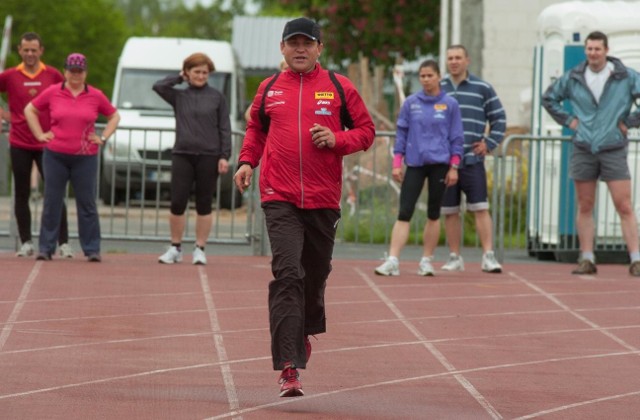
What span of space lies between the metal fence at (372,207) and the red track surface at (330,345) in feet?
5.25

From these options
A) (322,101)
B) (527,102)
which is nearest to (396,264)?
(322,101)

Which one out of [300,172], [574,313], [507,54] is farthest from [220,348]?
[507,54]

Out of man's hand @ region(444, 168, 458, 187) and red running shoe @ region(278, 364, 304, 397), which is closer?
red running shoe @ region(278, 364, 304, 397)

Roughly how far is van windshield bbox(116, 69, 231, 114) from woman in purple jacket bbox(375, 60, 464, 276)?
11.4m

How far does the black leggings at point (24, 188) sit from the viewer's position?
1396 cm

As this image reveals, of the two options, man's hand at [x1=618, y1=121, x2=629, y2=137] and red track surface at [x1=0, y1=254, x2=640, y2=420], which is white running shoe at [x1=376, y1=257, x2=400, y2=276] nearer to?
red track surface at [x1=0, y1=254, x2=640, y2=420]

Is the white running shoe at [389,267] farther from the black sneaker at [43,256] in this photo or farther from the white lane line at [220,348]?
the black sneaker at [43,256]

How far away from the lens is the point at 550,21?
1575cm

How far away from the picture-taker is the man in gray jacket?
13.5m

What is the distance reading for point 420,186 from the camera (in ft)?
43.8

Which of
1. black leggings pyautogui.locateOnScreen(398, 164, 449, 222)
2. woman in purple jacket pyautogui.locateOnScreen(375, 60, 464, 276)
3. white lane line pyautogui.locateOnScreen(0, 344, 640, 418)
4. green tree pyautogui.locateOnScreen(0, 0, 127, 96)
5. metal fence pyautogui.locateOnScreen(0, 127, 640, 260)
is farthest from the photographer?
green tree pyautogui.locateOnScreen(0, 0, 127, 96)

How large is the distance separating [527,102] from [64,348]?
1282 centimetres

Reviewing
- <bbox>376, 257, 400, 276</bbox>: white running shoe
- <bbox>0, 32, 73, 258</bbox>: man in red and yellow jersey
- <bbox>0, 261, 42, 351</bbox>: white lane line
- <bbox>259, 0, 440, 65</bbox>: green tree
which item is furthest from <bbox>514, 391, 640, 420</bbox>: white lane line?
<bbox>259, 0, 440, 65</bbox>: green tree

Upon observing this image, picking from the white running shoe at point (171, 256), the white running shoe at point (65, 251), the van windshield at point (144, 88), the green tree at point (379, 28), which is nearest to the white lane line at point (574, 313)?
the white running shoe at point (171, 256)
